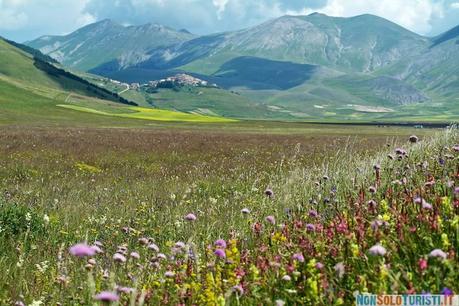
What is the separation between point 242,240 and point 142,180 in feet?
43.5

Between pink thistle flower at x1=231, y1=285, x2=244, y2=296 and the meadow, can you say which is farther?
the meadow

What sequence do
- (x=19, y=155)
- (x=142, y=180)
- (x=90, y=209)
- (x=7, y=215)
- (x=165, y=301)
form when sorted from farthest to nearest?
(x=19, y=155), (x=142, y=180), (x=90, y=209), (x=7, y=215), (x=165, y=301)

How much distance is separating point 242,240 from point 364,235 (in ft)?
7.02

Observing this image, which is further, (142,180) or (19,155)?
(19,155)

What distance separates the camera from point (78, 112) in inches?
6058

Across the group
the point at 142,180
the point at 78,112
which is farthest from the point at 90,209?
the point at 78,112

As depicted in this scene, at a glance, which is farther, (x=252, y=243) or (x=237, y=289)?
(x=252, y=243)

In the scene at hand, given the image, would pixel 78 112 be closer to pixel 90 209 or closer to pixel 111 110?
pixel 111 110

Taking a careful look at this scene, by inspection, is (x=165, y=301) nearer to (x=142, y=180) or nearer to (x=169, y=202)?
(x=169, y=202)

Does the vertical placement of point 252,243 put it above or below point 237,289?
below

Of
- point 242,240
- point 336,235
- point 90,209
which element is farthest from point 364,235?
point 90,209

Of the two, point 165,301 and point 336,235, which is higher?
point 336,235

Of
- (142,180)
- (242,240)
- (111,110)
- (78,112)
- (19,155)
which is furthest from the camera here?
(111,110)

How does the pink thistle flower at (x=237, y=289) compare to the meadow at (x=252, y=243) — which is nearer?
the pink thistle flower at (x=237, y=289)
